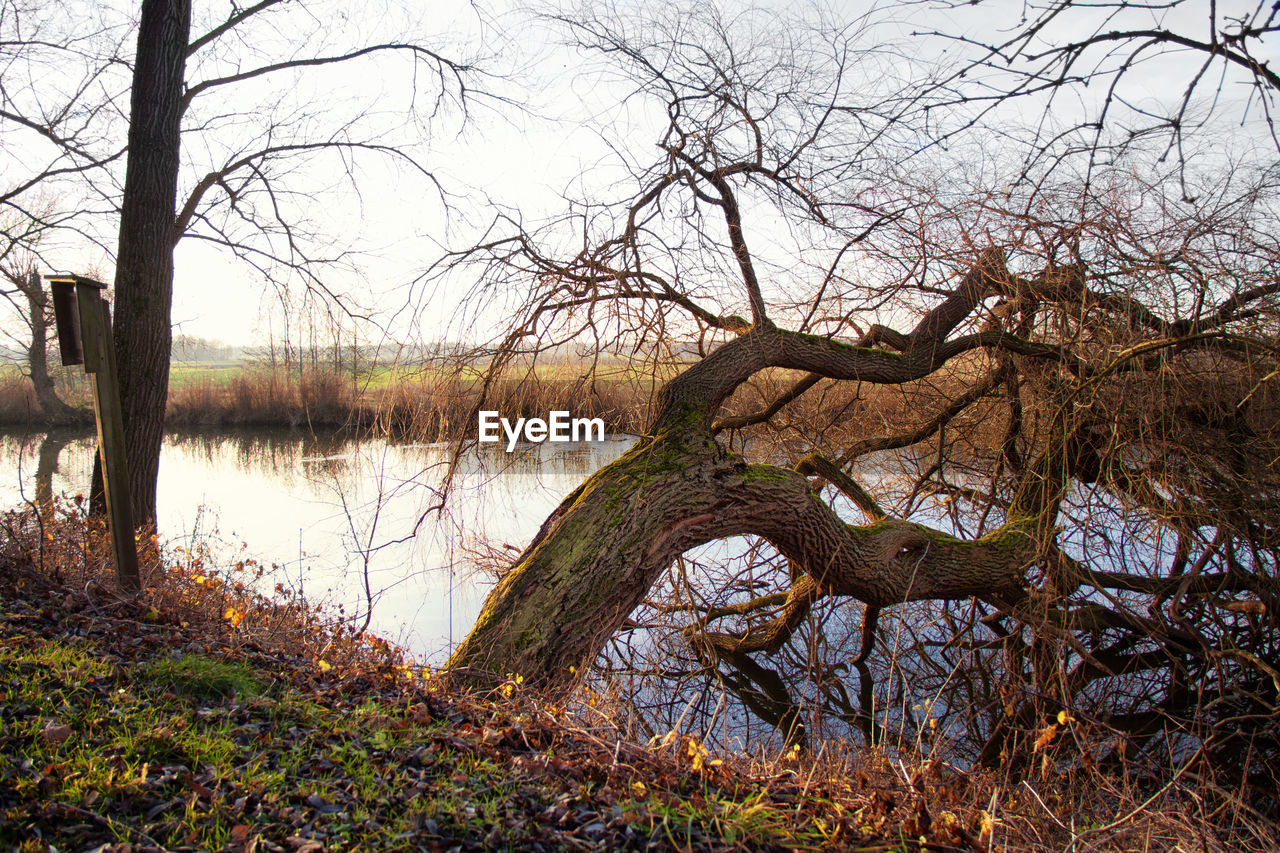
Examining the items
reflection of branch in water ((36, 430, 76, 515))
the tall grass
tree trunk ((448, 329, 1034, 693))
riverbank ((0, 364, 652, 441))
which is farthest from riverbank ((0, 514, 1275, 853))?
reflection of branch in water ((36, 430, 76, 515))

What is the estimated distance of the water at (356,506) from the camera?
612 centimetres

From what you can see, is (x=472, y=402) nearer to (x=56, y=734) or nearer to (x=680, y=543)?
(x=680, y=543)

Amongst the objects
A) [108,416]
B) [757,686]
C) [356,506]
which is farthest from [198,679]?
[356,506]

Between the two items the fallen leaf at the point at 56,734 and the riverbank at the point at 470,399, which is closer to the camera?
the fallen leaf at the point at 56,734

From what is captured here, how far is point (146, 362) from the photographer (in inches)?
267

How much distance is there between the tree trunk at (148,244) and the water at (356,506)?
95cm

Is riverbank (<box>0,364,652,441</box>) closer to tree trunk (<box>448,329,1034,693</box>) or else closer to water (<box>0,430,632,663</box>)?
water (<box>0,430,632,663</box>)

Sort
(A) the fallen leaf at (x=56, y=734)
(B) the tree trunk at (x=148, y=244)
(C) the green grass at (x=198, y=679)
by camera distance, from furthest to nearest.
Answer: (B) the tree trunk at (x=148, y=244) → (C) the green grass at (x=198, y=679) → (A) the fallen leaf at (x=56, y=734)

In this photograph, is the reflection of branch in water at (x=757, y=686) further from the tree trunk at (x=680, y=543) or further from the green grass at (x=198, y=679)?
the green grass at (x=198, y=679)

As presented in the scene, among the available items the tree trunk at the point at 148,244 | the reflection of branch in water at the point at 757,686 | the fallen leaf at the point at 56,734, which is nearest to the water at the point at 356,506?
the tree trunk at the point at 148,244

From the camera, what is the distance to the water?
20.1 feet

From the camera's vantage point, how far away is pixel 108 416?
485cm

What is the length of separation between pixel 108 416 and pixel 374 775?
3.45 m

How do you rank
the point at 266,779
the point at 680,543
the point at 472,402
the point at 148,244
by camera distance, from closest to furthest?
1. the point at 266,779
2. the point at 680,543
3. the point at 472,402
4. the point at 148,244
